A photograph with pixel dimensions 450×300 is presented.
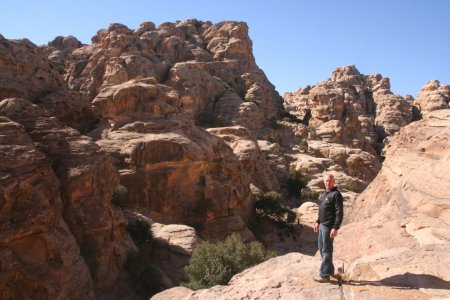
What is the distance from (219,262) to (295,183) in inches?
1233

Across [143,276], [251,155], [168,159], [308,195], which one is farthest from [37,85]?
[308,195]

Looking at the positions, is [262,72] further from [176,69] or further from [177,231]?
[177,231]

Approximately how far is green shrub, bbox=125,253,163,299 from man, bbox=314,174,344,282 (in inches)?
520

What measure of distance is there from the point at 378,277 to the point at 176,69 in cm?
5844

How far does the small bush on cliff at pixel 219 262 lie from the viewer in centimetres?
1960

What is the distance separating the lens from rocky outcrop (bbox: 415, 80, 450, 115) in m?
86.1

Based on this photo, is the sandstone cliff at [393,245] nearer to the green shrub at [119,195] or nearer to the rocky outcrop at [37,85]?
the green shrub at [119,195]

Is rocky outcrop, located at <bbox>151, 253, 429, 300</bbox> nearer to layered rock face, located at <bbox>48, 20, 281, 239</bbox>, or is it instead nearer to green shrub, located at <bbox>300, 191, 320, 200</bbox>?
layered rock face, located at <bbox>48, 20, 281, 239</bbox>

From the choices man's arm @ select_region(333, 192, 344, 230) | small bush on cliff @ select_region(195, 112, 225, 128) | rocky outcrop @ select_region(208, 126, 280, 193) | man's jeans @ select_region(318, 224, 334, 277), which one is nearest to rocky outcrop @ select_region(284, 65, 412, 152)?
small bush on cliff @ select_region(195, 112, 225, 128)

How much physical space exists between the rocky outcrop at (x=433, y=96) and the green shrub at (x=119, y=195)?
241ft

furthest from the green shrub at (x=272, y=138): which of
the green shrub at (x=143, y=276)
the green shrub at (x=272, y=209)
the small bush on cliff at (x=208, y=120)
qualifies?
the green shrub at (x=143, y=276)

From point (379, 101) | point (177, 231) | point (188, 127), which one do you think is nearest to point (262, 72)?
point (379, 101)

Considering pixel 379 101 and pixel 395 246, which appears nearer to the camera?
pixel 395 246

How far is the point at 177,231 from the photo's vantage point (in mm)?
27094
